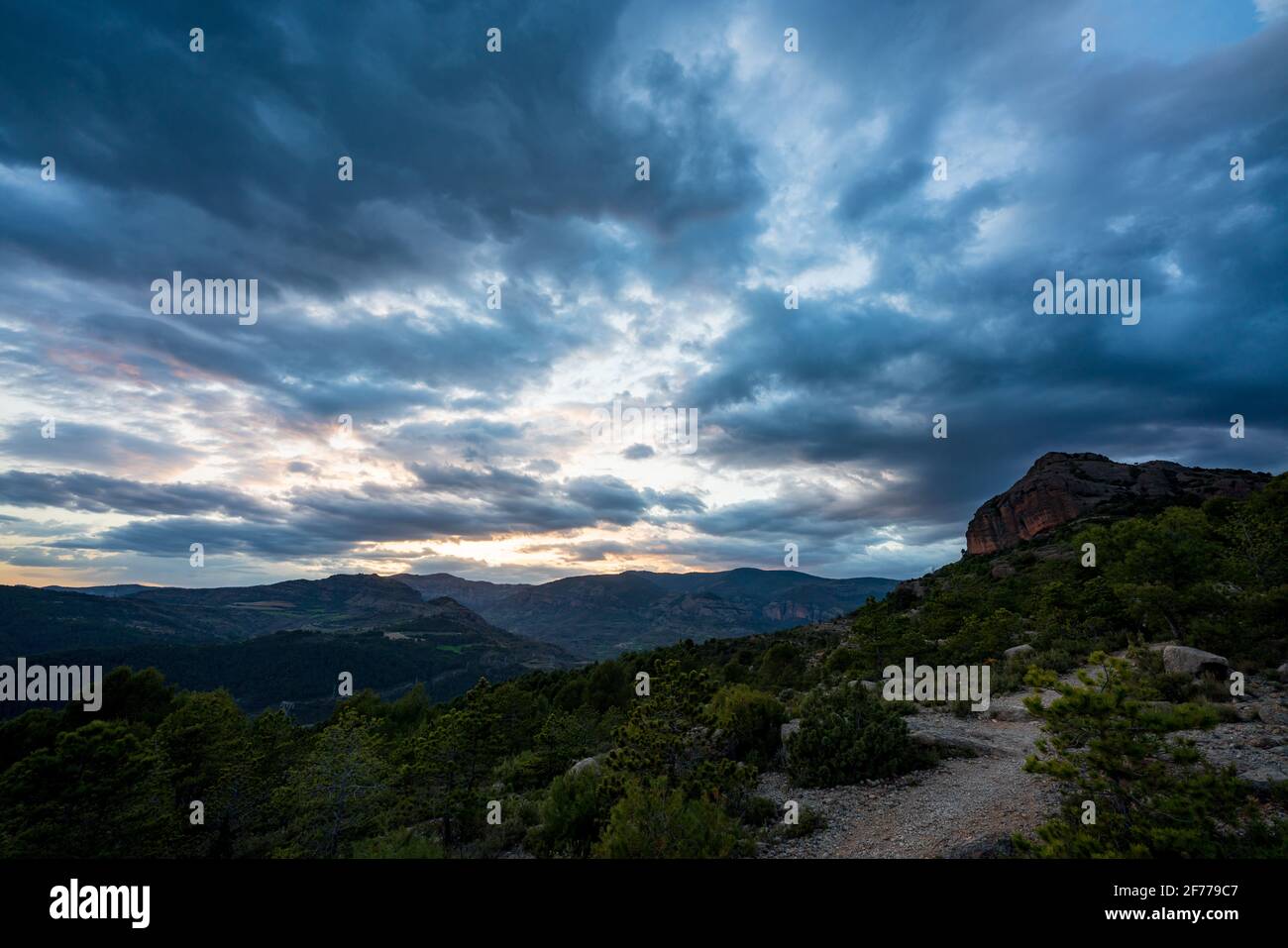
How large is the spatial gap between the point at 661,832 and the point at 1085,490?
126 metres

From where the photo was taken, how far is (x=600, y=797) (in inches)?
513

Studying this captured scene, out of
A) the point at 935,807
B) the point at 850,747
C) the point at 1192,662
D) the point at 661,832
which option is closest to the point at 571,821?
the point at 661,832

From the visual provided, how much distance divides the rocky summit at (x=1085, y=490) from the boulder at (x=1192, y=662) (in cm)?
8509

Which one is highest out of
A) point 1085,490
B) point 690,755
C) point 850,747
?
point 1085,490

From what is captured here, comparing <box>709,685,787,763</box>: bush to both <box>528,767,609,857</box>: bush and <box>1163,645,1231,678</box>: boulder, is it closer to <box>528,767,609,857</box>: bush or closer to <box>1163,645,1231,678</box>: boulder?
<box>528,767,609,857</box>: bush

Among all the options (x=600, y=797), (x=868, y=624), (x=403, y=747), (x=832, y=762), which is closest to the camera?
(x=600, y=797)

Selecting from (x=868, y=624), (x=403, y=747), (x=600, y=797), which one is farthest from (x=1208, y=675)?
(x=403, y=747)

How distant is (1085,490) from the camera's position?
9694 centimetres

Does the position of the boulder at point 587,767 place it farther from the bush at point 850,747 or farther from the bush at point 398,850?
the bush at point 850,747

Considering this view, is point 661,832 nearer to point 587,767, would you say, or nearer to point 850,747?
point 587,767

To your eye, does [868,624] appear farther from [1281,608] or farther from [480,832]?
[480,832]

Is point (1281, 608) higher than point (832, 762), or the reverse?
point (1281, 608)
